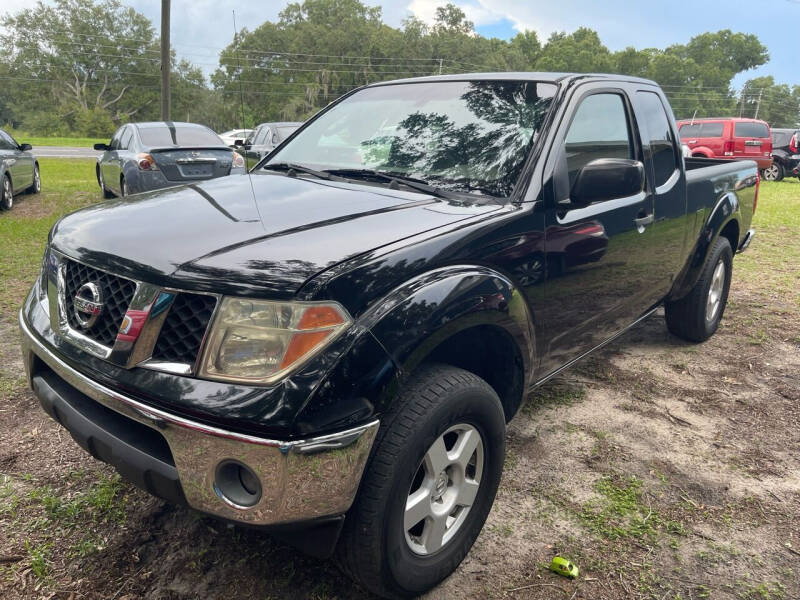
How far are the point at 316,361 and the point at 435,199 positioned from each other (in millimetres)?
1058

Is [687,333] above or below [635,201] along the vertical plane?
below

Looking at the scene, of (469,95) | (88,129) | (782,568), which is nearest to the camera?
(782,568)

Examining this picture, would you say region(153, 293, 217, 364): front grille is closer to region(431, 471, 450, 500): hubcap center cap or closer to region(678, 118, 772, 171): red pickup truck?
region(431, 471, 450, 500): hubcap center cap

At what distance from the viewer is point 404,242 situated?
202 cm

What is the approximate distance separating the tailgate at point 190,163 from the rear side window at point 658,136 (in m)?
6.51

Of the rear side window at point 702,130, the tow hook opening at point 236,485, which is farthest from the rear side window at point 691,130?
the tow hook opening at point 236,485

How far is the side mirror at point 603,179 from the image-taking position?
2.58m

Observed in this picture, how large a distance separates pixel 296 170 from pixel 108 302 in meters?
1.39

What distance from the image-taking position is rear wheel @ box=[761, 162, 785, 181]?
1898cm

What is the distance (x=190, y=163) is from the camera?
29.1ft

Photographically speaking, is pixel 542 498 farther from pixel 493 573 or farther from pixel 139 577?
pixel 139 577

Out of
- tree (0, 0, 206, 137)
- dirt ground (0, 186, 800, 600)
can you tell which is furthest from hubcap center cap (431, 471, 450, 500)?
tree (0, 0, 206, 137)

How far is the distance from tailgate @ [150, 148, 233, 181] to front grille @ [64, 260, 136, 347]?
7.10 meters

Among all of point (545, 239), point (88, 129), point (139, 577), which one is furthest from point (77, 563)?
point (88, 129)
